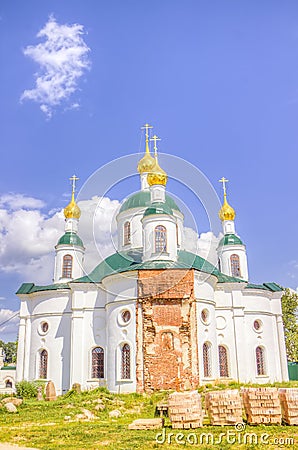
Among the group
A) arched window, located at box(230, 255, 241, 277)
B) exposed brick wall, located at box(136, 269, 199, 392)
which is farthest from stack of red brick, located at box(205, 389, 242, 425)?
arched window, located at box(230, 255, 241, 277)

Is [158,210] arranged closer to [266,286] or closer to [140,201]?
[140,201]

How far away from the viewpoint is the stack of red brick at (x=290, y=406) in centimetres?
1171

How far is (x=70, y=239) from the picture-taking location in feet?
115

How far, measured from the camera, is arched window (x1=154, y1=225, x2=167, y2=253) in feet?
86.1

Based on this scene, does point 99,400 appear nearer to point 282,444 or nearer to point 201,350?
point 201,350

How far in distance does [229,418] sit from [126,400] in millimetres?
9016

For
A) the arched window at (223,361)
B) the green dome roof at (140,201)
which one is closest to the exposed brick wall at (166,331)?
the arched window at (223,361)

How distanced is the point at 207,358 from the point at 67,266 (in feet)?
46.9

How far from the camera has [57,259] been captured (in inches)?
1367

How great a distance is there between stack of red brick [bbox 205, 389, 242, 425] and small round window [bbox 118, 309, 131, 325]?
42.5 feet

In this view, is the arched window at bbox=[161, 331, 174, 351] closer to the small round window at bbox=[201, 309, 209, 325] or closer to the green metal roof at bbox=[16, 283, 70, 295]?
the small round window at bbox=[201, 309, 209, 325]

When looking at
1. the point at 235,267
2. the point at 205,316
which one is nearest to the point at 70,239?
the point at 235,267

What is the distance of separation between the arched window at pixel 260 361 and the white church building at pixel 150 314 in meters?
0.07

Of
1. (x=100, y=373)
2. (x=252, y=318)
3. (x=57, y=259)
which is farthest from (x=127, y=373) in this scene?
(x=57, y=259)
